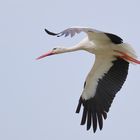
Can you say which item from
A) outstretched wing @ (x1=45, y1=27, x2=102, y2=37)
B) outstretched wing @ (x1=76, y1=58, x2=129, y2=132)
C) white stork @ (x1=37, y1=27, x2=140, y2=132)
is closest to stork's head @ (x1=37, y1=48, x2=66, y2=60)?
white stork @ (x1=37, y1=27, x2=140, y2=132)

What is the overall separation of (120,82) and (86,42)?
113 centimetres

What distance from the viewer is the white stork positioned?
1226 cm

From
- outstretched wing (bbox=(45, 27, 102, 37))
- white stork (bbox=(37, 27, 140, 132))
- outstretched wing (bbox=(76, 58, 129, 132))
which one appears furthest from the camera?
outstretched wing (bbox=(76, 58, 129, 132))

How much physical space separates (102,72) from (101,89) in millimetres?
344

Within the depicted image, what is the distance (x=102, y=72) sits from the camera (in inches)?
514

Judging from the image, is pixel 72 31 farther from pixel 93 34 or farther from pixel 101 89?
pixel 101 89

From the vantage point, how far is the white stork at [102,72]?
12258 millimetres

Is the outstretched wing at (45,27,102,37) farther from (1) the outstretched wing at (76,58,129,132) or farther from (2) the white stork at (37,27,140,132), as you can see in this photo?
(1) the outstretched wing at (76,58,129,132)

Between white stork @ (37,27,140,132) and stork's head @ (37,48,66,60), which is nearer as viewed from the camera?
white stork @ (37,27,140,132)

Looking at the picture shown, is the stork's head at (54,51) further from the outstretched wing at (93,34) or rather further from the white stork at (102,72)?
the outstretched wing at (93,34)

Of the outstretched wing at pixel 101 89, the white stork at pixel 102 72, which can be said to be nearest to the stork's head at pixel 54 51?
the white stork at pixel 102 72

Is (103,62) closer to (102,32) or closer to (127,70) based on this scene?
(127,70)

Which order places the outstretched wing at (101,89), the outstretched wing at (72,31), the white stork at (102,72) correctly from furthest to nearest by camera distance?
the outstretched wing at (101,89)
the white stork at (102,72)
the outstretched wing at (72,31)

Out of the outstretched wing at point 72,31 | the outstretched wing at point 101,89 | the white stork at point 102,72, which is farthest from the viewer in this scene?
the outstretched wing at point 101,89
